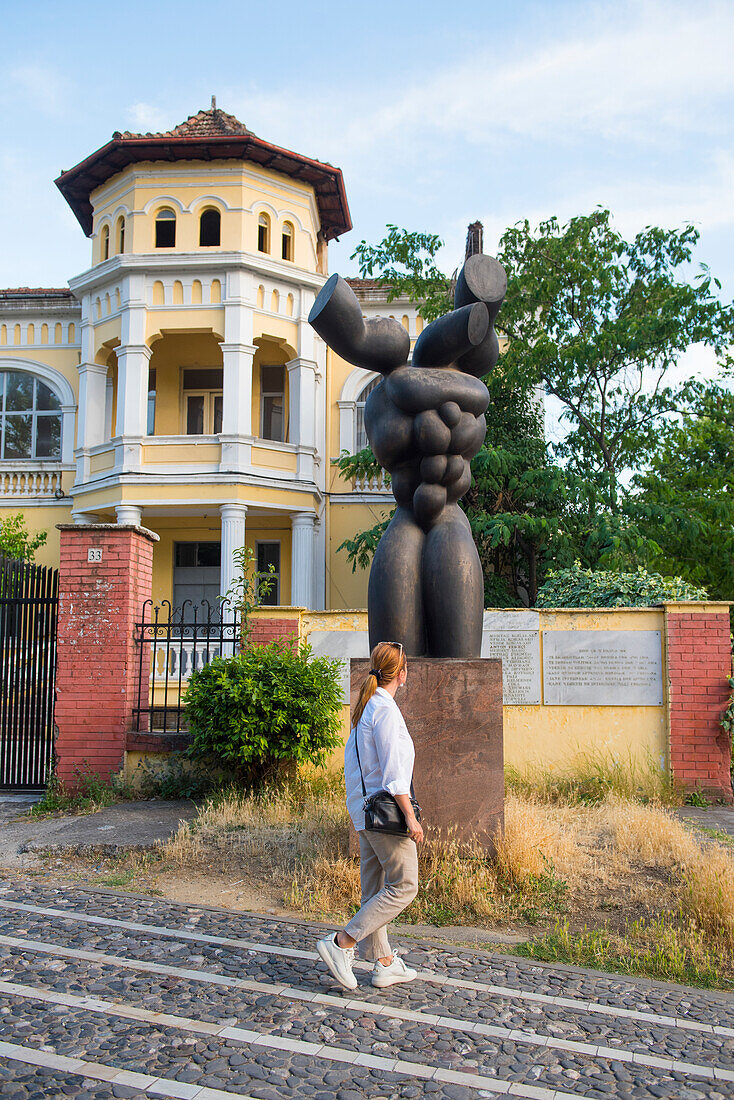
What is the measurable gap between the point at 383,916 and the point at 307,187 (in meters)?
17.7

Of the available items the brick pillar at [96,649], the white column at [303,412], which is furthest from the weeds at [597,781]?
the white column at [303,412]

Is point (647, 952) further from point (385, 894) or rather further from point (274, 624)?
point (274, 624)

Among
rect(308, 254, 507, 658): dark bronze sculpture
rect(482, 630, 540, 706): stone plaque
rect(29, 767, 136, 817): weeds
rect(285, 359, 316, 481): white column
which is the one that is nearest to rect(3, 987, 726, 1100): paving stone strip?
rect(308, 254, 507, 658): dark bronze sculpture

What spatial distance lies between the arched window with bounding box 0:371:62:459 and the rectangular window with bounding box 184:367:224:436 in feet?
10.2

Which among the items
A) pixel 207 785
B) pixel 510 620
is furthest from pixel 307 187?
pixel 207 785

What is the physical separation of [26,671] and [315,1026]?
6.13 meters

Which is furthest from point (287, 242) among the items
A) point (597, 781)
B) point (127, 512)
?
point (597, 781)

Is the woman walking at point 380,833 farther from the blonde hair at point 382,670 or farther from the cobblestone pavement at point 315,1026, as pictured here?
the cobblestone pavement at point 315,1026

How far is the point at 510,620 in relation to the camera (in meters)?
8.48

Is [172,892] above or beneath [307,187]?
beneath

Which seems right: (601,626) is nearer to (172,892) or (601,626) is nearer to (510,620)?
(510,620)

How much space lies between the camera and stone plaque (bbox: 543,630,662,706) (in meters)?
8.33

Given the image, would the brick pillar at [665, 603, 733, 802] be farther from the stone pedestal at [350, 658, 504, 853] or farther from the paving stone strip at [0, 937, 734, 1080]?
the paving stone strip at [0, 937, 734, 1080]

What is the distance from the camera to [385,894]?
3535mm
